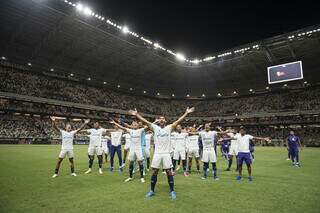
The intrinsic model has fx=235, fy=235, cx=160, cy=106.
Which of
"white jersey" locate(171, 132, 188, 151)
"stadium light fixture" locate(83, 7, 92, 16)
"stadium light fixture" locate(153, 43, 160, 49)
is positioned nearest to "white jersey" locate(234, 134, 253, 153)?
"white jersey" locate(171, 132, 188, 151)

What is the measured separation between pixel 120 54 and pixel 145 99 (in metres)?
26.5

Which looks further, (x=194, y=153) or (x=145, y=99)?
(x=145, y=99)

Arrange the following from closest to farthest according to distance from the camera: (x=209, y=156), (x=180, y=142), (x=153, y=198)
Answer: (x=153, y=198) < (x=209, y=156) < (x=180, y=142)

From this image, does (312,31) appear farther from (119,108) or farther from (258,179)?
(119,108)

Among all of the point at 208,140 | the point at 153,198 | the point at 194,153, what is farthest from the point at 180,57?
the point at 153,198

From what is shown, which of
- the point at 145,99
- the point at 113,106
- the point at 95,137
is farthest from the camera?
the point at 145,99

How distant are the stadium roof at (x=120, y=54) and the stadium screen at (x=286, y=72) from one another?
3.22m

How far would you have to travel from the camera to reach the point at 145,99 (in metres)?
75.1

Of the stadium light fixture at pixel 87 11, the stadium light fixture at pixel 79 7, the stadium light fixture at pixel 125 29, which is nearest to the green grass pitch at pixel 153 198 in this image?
the stadium light fixture at pixel 79 7

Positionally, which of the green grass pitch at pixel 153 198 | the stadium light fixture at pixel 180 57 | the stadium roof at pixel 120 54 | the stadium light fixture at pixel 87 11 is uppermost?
the stadium light fixture at pixel 180 57

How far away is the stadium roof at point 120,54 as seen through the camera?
121 feet

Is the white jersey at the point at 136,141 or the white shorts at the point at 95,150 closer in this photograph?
the white jersey at the point at 136,141

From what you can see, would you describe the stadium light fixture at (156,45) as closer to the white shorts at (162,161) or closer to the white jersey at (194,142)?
the white jersey at (194,142)

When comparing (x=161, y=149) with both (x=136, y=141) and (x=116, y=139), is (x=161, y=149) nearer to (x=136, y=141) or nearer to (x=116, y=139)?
(x=136, y=141)
